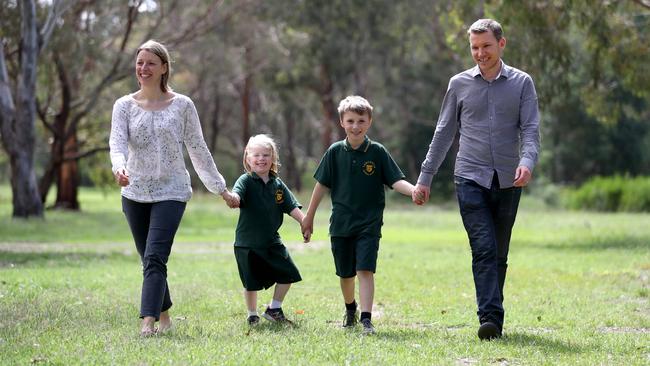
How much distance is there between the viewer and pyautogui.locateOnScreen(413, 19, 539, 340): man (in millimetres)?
7809

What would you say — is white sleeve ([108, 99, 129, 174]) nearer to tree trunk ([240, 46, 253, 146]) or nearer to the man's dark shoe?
the man's dark shoe

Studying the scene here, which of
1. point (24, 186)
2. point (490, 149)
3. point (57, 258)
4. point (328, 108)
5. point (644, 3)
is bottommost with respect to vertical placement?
point (57, 258)

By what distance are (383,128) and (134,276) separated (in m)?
42.6

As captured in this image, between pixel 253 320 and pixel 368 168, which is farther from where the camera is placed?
pixel 253 320

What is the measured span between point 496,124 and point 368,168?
110 cm

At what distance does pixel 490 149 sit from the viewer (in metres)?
7.90

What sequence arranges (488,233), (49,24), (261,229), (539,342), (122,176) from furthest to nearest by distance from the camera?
(49,24), (261,229), (488,233), (539,342), (122,176)

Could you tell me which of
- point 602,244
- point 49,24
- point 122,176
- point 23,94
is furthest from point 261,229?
point 23,94

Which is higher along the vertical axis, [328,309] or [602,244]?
[328,309]

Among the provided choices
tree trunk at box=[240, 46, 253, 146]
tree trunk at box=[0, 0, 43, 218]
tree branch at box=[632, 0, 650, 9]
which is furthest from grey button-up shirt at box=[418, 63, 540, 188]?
tree trunk at box=[240, 46, 253, 146]

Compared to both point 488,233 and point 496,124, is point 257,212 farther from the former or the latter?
point 496,124

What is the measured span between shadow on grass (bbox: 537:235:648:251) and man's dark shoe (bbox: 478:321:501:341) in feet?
39.1

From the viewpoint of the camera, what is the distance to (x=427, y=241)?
24.0m

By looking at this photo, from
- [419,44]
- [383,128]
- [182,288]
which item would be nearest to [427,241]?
[182,288]
